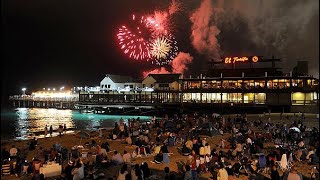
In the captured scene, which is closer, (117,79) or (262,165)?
(262,165)

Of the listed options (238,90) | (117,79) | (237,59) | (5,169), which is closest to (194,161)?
(5,169)

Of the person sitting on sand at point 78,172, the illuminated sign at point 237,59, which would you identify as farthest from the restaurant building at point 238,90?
the person sitting on sand at point 78,172

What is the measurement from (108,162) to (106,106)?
5603 centimetres

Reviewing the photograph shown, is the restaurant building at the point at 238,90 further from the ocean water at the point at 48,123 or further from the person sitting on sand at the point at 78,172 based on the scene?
the person sitting on sand at the point at 78,172

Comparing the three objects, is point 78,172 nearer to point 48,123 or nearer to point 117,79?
point 48,123

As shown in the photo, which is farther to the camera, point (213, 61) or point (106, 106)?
point (106, 106)

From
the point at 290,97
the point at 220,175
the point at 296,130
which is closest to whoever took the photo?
the point at 220,175

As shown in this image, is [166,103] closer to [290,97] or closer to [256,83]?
[256,83]

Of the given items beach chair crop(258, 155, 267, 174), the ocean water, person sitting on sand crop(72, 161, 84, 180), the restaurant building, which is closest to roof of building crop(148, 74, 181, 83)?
the restaurant building

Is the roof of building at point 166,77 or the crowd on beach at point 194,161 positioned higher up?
the roof of building at point 166,77

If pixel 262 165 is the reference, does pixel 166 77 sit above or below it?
above

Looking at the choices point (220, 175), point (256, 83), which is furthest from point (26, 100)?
point (220, 175)

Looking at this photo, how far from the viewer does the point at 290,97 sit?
52.5 metres

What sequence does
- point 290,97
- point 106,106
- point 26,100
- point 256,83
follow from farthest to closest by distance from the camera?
point 26,100 → point 106,106 → point 256,83 → point 290,97
